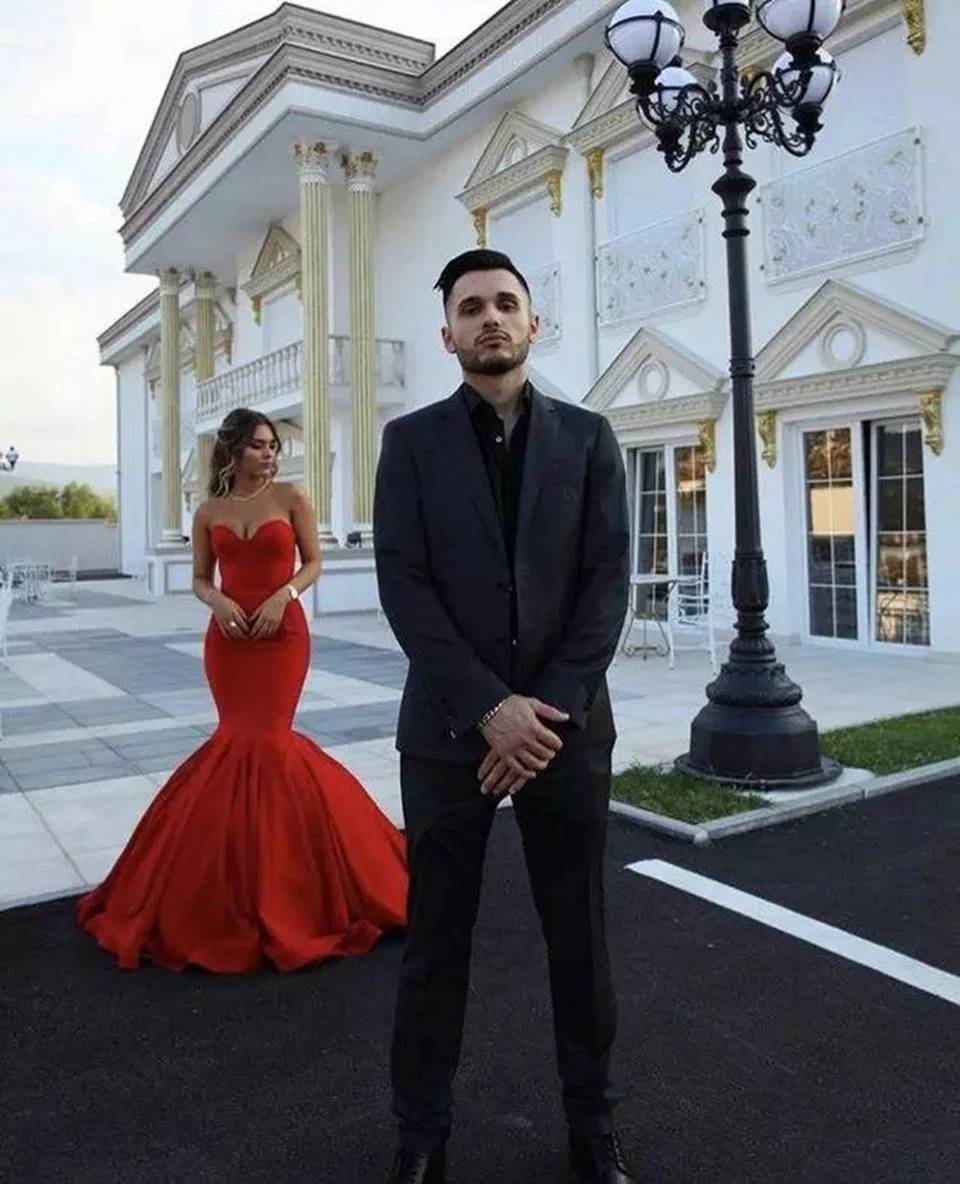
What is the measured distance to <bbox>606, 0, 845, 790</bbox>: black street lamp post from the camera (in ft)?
16.9

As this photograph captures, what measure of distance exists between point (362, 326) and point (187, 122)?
290 inches

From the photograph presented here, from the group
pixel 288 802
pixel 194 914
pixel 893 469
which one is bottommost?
pixel 194 914

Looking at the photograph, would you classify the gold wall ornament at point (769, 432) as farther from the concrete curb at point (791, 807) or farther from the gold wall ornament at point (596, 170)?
the concrete curb at point (791, 807)

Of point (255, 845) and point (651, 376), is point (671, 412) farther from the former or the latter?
point (255, 845)

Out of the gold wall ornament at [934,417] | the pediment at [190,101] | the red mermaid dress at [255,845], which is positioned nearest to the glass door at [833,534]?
the gold wall ornament at [934,417]

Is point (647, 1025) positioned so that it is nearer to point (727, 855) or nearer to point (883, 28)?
point (727, 855)

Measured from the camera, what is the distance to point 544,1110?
7.82 ft

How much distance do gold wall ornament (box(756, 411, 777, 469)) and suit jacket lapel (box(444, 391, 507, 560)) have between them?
9.16 meters

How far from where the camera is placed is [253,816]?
338 centimetres

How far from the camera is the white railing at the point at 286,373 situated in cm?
1686

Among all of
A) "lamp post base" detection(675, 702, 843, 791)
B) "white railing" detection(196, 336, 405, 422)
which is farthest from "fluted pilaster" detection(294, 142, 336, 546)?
"lamp post base" detection(675, 702, 843, 791)

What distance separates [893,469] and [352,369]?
9167 millimetres

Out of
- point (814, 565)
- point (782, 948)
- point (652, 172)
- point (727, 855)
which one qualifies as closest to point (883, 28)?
point (652, 172)

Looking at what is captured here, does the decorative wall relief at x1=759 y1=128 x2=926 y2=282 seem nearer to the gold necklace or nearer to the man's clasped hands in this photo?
the gold necklace
